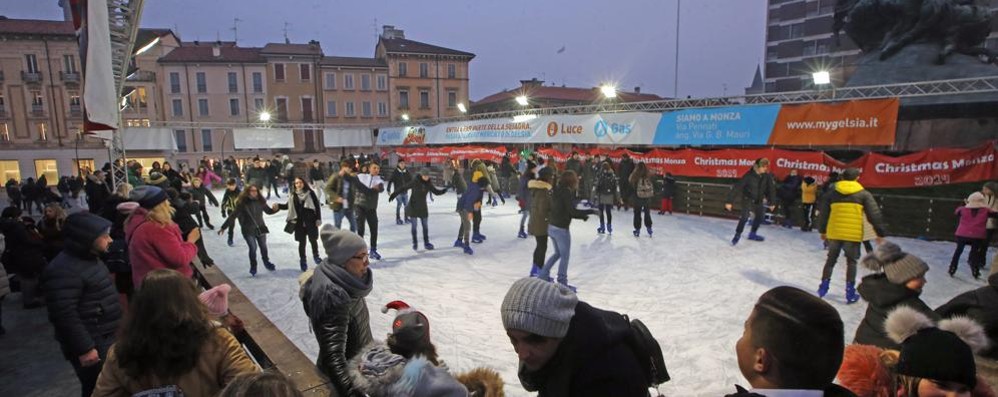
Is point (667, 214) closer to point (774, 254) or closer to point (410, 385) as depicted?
point (774, 254)

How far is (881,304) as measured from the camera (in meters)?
3.18

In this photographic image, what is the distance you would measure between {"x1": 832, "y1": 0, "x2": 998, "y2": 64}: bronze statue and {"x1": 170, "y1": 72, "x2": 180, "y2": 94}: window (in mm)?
48136

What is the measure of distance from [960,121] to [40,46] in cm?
5403

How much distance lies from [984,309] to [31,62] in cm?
5334

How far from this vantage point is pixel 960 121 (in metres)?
10.5

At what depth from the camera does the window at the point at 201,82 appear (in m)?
42.3

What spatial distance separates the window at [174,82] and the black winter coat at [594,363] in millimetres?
50584

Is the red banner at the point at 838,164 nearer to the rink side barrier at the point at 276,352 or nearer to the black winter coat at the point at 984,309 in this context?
the black winter coat at the point at 984,309

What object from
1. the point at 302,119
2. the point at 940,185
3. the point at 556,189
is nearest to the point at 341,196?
the point at 556,189

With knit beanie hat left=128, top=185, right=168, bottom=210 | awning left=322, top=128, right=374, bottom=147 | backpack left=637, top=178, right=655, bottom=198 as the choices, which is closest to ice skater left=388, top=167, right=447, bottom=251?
backpack left=637, top=178, right=655, bottom=198

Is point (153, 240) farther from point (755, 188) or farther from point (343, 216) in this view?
point (755, 188)

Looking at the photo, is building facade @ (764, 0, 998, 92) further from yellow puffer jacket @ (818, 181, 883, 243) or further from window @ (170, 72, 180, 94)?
window @ (170, 72, 180, 94)

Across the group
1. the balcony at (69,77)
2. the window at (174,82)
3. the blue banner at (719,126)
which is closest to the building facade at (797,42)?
the blue banner at (719,126)

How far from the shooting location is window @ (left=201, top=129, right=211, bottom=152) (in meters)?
41.5
